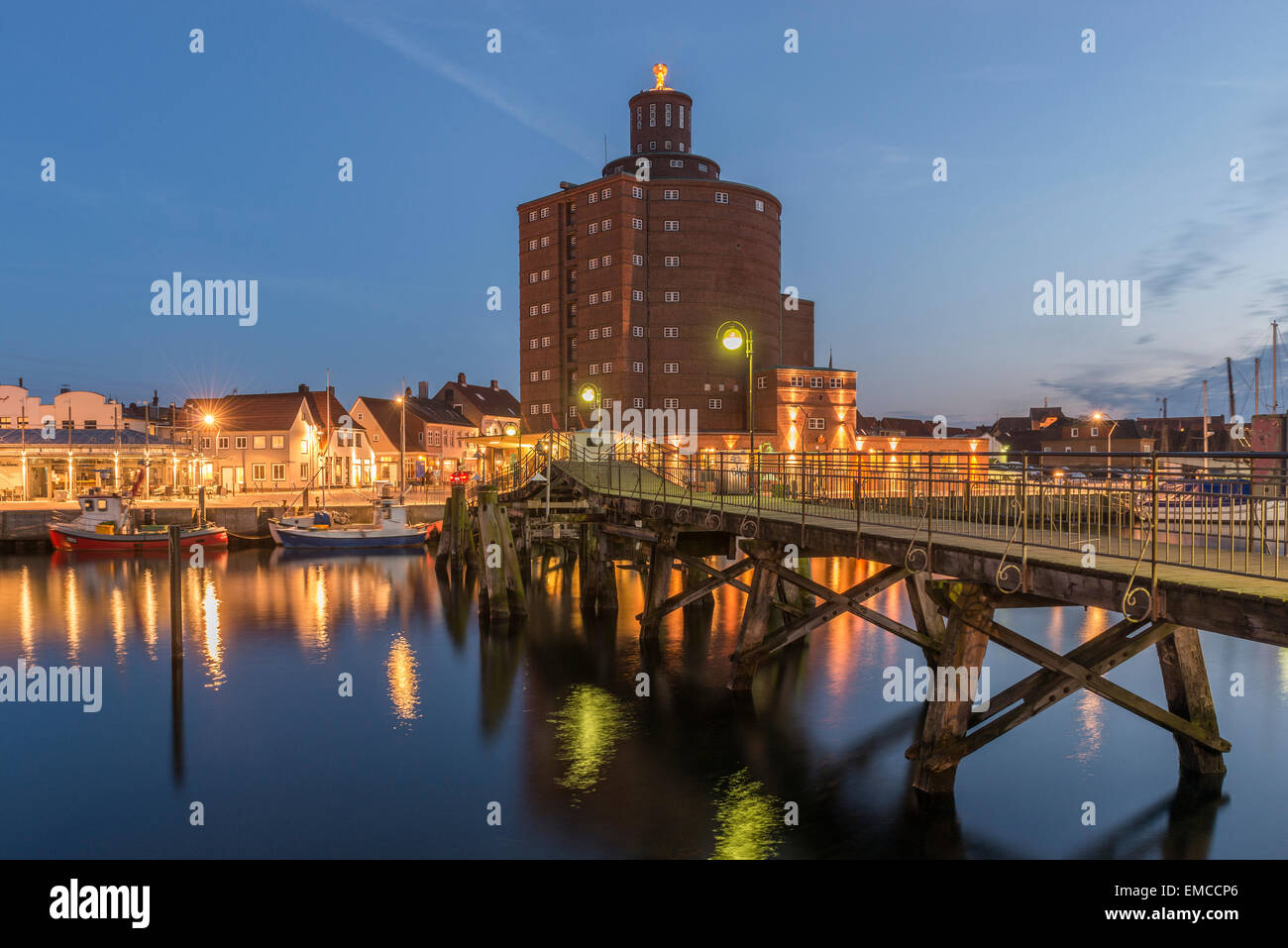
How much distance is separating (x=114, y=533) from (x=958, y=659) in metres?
48.5

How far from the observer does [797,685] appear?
18797 mm

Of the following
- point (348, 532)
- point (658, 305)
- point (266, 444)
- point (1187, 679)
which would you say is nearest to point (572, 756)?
point (1187, 679)

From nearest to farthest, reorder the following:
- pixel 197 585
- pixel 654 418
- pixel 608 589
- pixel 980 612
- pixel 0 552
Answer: pixel 980 612, pixel 608 589, pixel 197 585, pixel 0 552, pixel 654 418

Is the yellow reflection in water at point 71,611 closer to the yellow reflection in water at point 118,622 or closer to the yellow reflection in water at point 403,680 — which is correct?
the yellow reflection in water at point 118,622

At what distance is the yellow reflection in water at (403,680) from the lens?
17.9m

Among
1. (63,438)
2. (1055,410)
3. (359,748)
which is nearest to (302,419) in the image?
(63,438)

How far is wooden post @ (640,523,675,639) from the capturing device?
2025 cm

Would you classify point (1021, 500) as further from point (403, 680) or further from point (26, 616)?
point (26, 616)

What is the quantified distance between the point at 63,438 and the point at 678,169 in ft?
193

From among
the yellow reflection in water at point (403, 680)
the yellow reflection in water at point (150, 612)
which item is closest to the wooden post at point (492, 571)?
the yellow reflection in water at point (403, 680)

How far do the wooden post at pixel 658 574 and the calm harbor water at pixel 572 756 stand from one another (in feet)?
2.76
